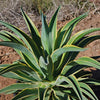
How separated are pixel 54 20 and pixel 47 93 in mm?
760

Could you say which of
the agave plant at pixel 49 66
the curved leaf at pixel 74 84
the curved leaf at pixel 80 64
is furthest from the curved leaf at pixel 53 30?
the curved leaf at pixel 74 84

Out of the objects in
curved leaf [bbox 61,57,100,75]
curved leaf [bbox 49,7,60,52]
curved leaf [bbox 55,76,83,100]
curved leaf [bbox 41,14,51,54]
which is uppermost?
curved leaf [bbox 49,7,60,52]

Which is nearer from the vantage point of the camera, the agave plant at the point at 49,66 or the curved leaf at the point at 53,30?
the agave plant at the point at 49,66

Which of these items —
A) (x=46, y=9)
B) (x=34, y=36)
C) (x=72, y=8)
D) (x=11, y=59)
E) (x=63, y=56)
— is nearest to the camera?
(x=63, y=56)

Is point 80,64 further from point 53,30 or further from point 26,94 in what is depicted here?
point 26,94

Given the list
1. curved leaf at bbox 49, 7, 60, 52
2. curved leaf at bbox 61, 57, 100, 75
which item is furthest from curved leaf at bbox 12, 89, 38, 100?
curved leaf at bbox 49, 7, 60, 52

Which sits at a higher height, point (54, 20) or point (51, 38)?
point (54, 20)

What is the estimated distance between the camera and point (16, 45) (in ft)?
4.91

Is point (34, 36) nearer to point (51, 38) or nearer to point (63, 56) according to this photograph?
point (51, 38)

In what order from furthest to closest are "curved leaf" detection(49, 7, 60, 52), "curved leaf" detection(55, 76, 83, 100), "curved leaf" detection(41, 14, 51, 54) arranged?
1. "curved leaf" detection(49, 7, 60, 52)
2. "curved leaf" detection(41, 14, 51, 54)
3. "curved leaf" detection(55, 76, 83, 100)

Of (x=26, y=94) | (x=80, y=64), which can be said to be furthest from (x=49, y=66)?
(x=26, y=94)

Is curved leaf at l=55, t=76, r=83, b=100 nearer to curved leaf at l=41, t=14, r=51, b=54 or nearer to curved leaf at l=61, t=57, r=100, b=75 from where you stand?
curved leaf at l=61, t=57, r=100, b=75

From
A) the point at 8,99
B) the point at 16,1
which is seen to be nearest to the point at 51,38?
the point at 8,99

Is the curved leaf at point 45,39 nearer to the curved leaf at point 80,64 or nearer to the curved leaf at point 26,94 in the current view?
the curved leaf at point 80,64
